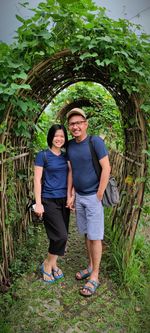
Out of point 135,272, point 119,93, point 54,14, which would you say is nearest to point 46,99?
point 119,93

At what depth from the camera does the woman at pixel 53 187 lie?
2664 mm

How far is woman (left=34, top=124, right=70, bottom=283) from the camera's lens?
266 cm

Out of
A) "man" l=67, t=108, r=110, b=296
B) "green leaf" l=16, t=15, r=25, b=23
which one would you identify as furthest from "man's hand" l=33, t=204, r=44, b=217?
"green leaf" l=16, t=15, r=25, b=23

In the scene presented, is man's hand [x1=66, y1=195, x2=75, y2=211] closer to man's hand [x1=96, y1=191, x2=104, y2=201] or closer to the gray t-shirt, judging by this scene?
the gray t-shirt

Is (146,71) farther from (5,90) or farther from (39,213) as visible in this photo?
(39,213)

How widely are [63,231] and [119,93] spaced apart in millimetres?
1678

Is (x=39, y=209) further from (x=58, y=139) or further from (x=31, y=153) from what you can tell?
(x=31, y=153)

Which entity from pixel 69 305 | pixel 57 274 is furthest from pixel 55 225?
pixel 69 305

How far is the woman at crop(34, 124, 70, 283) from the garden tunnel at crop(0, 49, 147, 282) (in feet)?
0.96

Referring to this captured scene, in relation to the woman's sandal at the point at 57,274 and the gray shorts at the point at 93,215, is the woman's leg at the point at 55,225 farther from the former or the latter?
the woman's sandal at the point at 57,274

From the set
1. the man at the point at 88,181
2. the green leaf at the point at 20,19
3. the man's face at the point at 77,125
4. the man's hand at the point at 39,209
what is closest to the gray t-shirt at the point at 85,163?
the man at the point at 88,181

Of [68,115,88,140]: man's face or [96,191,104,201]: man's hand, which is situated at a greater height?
[68,115,88,140]: man's face

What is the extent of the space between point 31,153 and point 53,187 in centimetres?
112

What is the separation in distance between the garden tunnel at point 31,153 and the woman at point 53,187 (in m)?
0.29
